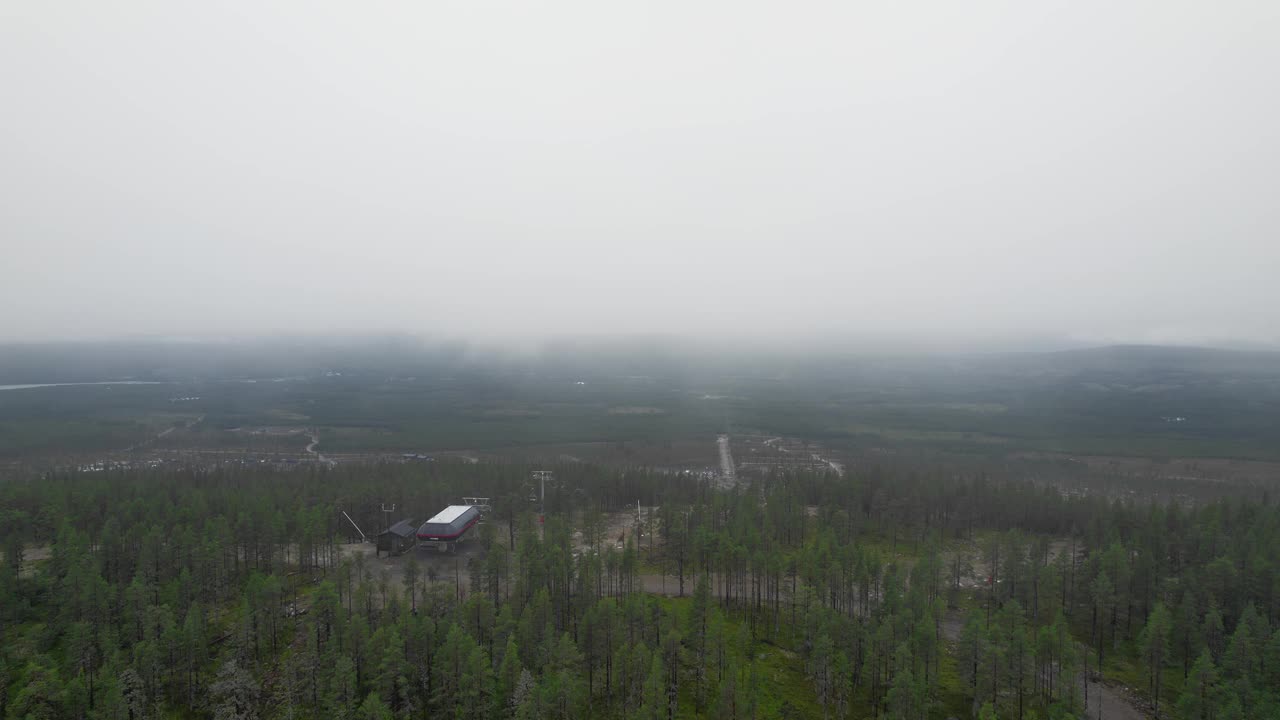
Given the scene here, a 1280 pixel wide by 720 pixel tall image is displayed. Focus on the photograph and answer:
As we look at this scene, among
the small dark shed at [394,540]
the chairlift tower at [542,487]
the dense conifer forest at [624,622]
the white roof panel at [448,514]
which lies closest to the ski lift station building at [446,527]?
the white roof panel at [448,514]

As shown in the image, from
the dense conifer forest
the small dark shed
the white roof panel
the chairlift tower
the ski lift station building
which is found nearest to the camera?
the dense conifer forest

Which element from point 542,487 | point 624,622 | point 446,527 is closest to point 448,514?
point 446,527

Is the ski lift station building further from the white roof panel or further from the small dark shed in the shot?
the small dark shed

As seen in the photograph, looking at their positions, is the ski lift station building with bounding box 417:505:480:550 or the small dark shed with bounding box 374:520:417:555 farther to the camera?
the small dark shed with bounding box 374:520:417:555

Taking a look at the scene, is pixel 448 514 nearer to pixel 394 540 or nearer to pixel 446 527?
pixel 446 527

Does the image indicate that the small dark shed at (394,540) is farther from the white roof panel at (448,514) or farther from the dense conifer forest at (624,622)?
the white roof panel at (448,514)

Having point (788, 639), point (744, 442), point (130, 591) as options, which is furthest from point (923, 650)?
point (744, 442)

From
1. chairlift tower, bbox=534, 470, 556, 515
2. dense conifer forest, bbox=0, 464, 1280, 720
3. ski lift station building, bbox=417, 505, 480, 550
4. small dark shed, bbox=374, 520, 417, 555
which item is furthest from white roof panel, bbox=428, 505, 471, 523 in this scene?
chairlift tower, bbox=534, 470, 556, 515
